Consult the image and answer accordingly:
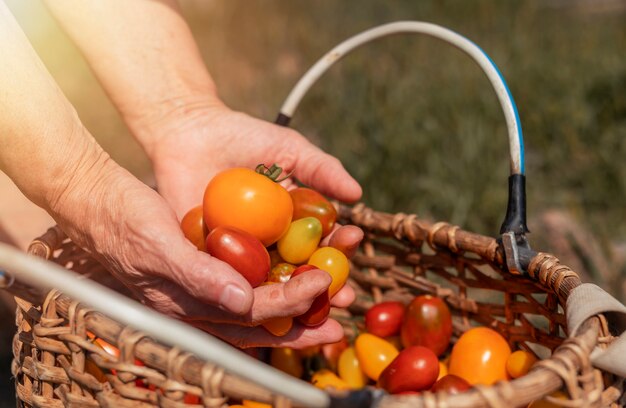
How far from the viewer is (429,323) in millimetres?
1673

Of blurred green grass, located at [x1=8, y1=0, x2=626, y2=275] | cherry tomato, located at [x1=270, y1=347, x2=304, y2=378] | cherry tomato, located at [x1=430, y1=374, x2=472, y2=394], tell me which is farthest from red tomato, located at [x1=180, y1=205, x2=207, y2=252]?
blurred green grass, located at [x1=8, y1=0, x2=626, y2=275]

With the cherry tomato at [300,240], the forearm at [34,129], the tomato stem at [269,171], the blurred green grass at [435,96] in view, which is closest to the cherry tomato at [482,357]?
the cherry tomato at [300,240]

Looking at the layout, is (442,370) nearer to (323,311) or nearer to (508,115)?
(323,311)

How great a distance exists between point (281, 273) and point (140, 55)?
0.78 metres

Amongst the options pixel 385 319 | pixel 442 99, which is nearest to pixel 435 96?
pixel 442 99

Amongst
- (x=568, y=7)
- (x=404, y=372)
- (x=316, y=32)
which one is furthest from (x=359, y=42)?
(x=568, y=7)

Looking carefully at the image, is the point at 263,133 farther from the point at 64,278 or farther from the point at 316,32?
the point at 316,32

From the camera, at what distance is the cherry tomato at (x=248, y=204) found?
1.52 m

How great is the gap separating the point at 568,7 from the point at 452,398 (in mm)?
4629

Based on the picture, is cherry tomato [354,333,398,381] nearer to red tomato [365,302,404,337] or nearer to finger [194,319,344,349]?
red tomato [365,302,404,337]

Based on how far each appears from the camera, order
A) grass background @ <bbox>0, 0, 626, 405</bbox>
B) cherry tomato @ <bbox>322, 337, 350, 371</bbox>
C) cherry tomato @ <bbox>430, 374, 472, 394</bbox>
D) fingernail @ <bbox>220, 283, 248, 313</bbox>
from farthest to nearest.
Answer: grass background @ <bbox>0, 0, 626, 405</bbox> < cherry tomato @ <bbox>322, 337, 350, 371</bbox> < cherry tomato @ <bbox>430, 374, 472, 394</bbox> < fingernail @ <bbox>220, 283, 248, 313</bbox>

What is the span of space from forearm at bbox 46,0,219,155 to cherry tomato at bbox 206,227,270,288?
0.63 meters

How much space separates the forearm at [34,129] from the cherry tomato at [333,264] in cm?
54

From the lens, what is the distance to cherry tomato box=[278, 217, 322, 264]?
1.61 meters
